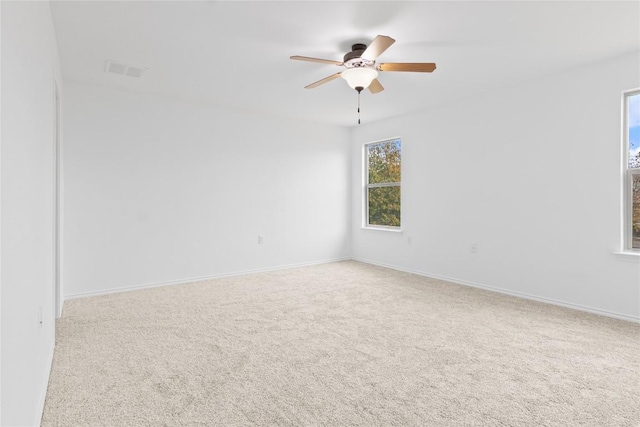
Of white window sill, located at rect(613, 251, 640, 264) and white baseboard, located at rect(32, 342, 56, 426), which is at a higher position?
white window sill, located at rect(613, 251, 640, 264)

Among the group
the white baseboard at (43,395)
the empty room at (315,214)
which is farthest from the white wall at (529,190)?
the white baseboard at (43,395)

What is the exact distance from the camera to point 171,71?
12.0ft

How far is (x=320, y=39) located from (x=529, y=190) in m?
2.80

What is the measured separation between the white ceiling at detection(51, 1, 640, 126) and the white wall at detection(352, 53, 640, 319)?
0.36 meters

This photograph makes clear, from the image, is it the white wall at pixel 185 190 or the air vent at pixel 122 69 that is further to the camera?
the white wall at pixel 185 190

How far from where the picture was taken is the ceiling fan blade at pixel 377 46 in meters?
2.47

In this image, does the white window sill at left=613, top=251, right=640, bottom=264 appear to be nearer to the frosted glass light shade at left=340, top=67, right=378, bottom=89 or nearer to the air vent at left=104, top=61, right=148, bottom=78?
the frosted glass light shade at left=340, top=67, right=378, bottom=89

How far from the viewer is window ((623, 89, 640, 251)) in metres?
3.38

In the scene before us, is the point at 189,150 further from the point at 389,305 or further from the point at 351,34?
the point at 389,305

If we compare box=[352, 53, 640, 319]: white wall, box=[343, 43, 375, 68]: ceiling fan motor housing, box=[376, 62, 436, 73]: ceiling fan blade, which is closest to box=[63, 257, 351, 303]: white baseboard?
box=[352, 53, 640, 319]: white wall

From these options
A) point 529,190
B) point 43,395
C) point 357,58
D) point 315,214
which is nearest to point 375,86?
point 357,58

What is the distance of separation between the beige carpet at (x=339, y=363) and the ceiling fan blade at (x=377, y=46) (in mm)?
2176

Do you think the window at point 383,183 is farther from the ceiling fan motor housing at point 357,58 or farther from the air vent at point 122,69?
the air vent at point 122,69

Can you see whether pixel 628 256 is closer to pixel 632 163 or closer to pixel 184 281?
pixel 632 163
